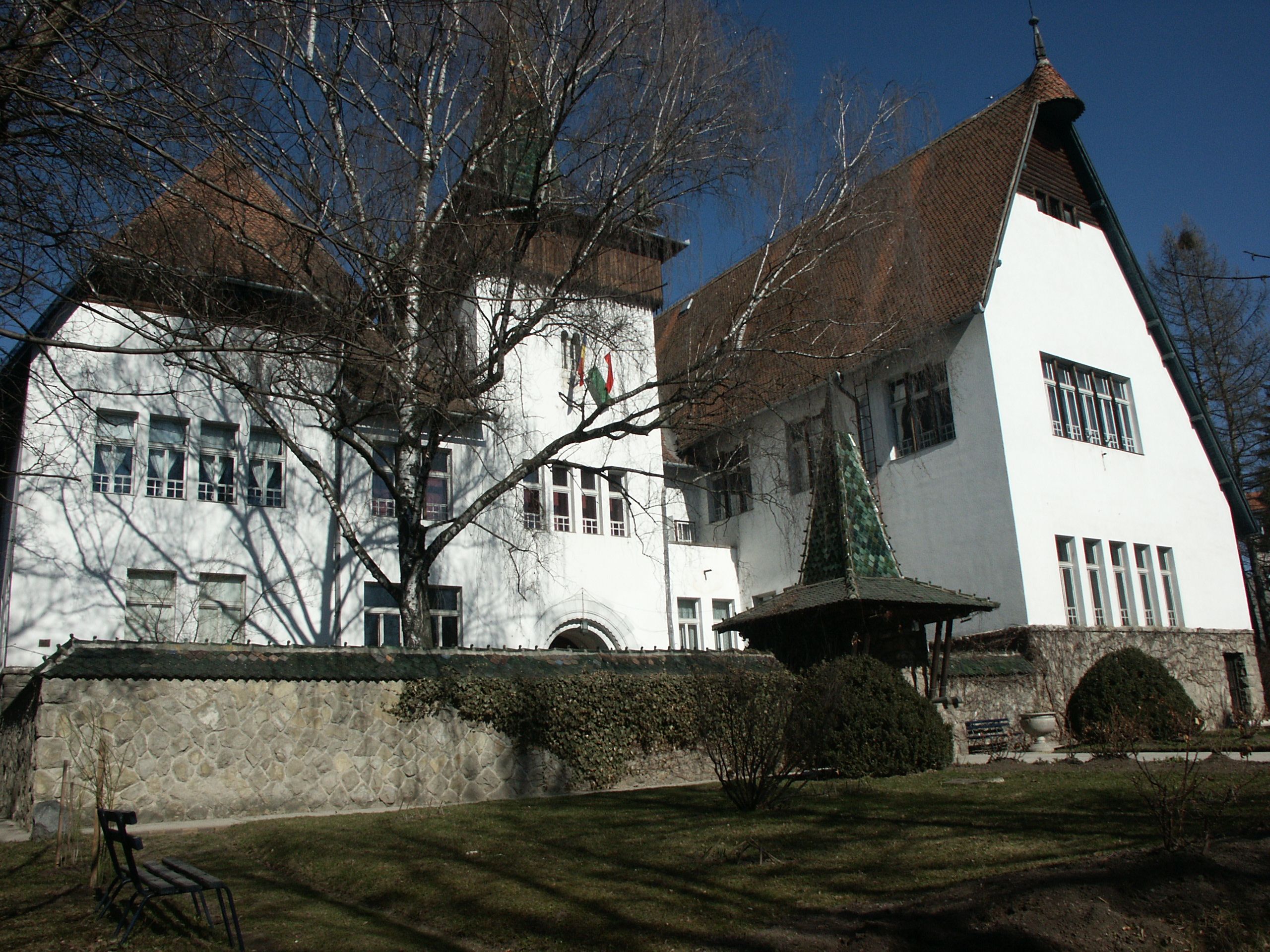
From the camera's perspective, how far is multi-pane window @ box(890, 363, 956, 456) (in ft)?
80.2

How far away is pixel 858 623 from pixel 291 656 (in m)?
9.10

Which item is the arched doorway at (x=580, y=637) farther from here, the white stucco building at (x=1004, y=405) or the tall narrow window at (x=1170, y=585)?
the tall narrow window at (x=1170, y=585)

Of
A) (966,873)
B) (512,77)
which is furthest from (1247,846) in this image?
(512,77)

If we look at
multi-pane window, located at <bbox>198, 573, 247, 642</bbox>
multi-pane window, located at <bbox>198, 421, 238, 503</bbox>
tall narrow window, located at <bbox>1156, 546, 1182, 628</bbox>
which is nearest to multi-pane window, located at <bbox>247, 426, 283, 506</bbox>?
multi-pane window, located at <bbox>198, 421, 238, 503</bbox>

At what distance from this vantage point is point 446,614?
2227 cm

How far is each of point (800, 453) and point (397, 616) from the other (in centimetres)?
1203

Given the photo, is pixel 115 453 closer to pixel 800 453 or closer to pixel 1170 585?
pixel 800 453

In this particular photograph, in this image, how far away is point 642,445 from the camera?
87.4 ft

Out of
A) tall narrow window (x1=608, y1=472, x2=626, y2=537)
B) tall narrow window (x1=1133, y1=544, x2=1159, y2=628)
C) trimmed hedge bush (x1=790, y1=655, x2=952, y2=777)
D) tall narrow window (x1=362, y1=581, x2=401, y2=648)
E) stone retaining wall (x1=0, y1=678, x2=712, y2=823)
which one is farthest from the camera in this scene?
tall narrow window (x1=1133, y1=544, x2=1159, y2=628)

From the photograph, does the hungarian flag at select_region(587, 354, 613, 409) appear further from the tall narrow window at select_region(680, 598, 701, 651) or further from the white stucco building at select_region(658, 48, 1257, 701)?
the tall narrow window at select_region(680, 598, 701, 651)

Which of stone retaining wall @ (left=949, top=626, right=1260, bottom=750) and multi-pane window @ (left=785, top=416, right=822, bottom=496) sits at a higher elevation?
multi-pane window @ (left=785, top=416, right=822, bottom=496)

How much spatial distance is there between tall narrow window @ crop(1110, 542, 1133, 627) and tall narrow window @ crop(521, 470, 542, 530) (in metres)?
14.3

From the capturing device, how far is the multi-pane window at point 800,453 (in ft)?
87.2

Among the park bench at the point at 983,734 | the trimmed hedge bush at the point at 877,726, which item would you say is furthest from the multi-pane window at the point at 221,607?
the park bench at the point at 983,734
